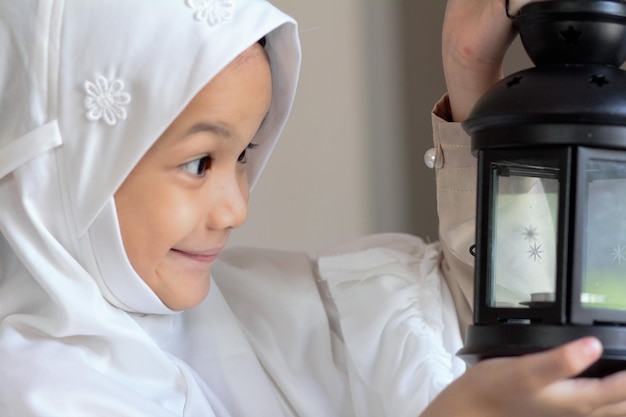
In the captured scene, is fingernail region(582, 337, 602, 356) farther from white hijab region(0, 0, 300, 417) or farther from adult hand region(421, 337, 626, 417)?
white hijab region(0, 0, 300, 417)

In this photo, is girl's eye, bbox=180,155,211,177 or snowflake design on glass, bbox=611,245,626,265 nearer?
snowflake design on glass, bbox=611,245,626,265

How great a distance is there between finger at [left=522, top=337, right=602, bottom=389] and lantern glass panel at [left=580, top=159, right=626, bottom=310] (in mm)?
62

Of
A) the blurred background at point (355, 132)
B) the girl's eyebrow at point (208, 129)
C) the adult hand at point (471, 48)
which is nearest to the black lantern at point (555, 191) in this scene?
the adult hand at point (471, 48)

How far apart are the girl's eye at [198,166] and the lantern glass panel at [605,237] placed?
38 cm

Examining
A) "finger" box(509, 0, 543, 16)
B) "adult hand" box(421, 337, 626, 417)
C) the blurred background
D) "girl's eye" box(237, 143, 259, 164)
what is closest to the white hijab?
"girl's eye" box(237, 143, 259, 164)

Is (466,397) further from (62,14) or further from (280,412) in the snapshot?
(62,14)

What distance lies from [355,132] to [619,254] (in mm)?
940

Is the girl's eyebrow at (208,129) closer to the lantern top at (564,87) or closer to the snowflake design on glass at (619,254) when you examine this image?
the lantern top at (564,87)

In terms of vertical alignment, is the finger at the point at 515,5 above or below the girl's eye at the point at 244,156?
above

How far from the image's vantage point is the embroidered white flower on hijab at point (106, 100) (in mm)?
825

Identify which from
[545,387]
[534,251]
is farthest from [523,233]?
[545,387]

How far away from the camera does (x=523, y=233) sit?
680 millimetres

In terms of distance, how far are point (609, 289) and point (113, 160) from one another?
0.45m

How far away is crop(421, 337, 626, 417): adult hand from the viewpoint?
0.58 metres
